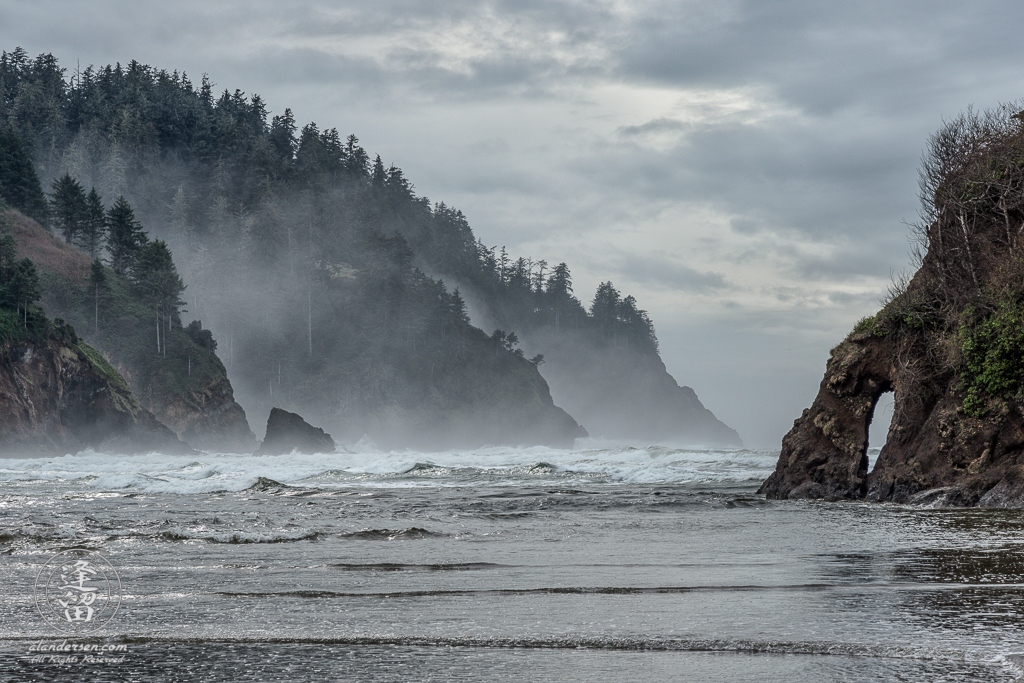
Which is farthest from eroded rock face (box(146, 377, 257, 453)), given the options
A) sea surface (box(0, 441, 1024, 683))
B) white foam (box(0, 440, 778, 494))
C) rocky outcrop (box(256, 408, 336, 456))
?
sea surface (box(0, 441, 1024, 683))

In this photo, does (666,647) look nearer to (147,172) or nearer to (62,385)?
(62,385)

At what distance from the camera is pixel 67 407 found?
166 feet

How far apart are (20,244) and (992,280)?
72.4 metres

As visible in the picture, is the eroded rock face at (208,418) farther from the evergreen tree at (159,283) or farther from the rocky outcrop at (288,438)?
the rocky outcrop at (288,438)

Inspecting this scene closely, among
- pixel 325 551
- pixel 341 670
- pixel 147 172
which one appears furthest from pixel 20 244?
pixel 341 670

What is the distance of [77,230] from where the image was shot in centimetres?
8256

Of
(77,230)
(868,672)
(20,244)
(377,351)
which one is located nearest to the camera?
(868,672)

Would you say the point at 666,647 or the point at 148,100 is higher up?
the point at 148,100

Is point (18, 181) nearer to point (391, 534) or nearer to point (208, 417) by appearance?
point (208, 417)

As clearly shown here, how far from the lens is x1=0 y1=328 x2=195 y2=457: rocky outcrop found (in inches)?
1789

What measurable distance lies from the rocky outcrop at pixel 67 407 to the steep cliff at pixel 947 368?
145 ft

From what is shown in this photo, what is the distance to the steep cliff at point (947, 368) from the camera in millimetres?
15070

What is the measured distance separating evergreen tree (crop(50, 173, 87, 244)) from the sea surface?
257 ft

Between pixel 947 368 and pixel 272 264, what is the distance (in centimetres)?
9139
